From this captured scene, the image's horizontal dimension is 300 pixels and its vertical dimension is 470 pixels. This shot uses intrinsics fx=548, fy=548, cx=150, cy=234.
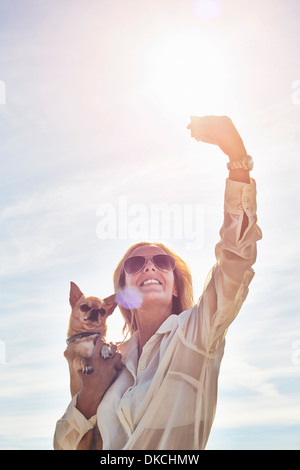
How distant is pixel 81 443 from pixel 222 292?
2654mm

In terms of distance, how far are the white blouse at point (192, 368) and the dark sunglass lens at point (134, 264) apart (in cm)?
Result: 110

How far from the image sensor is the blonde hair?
25.5ft

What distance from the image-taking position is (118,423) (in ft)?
21.3

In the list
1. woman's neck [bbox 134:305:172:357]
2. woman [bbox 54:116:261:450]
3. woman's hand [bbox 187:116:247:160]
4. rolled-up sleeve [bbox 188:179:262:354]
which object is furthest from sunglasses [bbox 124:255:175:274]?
woman's hand [bbox 187:116:247:160]

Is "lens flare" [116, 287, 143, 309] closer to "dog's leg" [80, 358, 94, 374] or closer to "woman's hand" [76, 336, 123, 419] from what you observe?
"woman's hand" [76, 336, 123, 419]

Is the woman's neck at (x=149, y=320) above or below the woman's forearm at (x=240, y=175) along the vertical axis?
below

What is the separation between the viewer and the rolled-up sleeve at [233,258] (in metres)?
6.05

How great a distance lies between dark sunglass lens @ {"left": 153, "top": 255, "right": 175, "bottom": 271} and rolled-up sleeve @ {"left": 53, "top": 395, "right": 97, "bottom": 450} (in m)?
2.13

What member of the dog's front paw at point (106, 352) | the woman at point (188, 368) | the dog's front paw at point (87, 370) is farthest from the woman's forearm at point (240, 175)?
the dog's front paw at point (87, 370)

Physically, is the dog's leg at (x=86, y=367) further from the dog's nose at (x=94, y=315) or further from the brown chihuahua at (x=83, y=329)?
the dog's nose at (x=94, y=315)

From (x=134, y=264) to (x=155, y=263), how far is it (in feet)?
0.97

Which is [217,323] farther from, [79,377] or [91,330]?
[91,330]

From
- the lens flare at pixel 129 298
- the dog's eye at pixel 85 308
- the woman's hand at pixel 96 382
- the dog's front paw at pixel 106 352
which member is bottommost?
the woman's hand at pixel 96 382

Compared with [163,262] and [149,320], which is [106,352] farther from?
[163,262]
